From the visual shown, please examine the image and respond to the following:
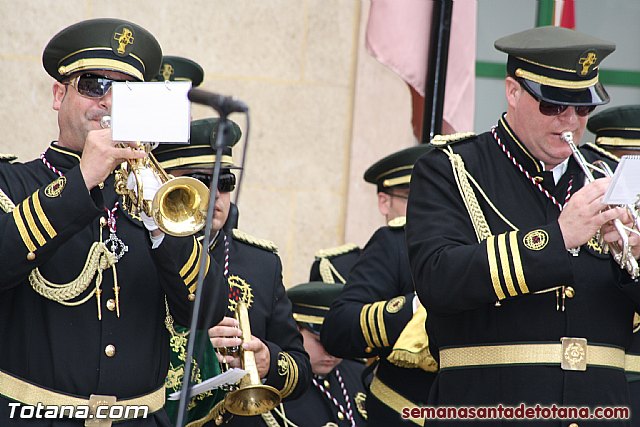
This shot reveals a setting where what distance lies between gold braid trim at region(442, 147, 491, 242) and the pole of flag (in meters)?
3.72

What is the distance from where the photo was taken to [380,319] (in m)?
5.69

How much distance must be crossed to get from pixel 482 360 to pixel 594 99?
101 cm

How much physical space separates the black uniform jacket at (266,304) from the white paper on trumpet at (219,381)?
51 cm

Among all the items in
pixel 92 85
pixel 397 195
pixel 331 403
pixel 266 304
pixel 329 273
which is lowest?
pixel 331 403

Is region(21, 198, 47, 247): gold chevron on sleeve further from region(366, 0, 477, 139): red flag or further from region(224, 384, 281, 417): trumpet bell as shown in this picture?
region(366, 0, 477, 139): red flag

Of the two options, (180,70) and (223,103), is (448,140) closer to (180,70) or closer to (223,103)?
(223,103)

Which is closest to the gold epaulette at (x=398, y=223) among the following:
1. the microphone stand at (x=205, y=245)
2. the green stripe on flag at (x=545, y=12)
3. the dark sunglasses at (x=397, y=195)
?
the dark sunglasses at (x=397, y=195)

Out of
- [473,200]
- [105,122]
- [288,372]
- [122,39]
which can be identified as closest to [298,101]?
[288,372]

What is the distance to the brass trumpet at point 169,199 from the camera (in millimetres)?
4227

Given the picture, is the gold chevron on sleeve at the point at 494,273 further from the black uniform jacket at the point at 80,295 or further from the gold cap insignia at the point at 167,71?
the gold cap insignia at the point at 167,71

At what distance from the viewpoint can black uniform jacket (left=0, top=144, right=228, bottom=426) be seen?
4.16 metres

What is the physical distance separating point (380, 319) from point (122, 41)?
1743mm

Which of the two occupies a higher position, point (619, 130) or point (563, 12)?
point (563, 12)

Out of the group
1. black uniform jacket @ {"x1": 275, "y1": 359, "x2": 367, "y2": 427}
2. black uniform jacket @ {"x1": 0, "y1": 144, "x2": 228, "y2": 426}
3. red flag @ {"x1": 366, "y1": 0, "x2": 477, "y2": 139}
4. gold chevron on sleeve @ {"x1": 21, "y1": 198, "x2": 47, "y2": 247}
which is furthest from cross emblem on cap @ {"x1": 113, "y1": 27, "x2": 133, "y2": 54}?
red flag @ {"x1": 366, "y1": 0, "x2": 477, "y2": 139}
